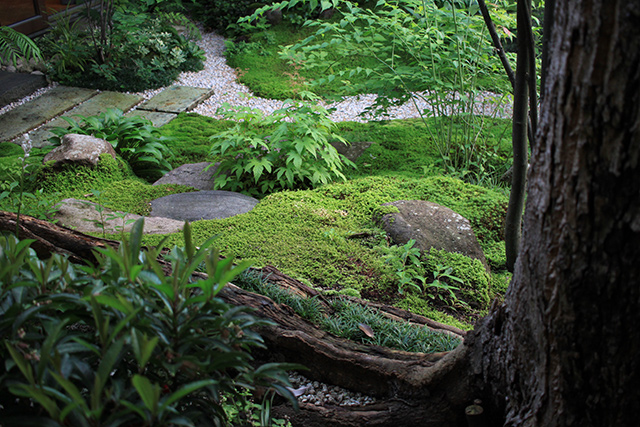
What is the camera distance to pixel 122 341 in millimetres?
1151

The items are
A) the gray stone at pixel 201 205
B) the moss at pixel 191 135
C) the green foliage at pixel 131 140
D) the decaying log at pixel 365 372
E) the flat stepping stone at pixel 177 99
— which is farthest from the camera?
the flat stepping stone at pixel 177 99

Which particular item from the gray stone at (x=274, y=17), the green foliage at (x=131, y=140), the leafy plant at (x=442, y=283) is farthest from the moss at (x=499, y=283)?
the gray stone at (x=274, y=17)

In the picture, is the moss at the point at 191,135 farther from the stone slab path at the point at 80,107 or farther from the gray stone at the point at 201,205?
the gray stone at the point at 201,205

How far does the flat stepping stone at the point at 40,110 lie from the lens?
6637 millimetres

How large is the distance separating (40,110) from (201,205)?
14.2ft

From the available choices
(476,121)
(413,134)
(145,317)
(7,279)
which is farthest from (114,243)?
(413,134)

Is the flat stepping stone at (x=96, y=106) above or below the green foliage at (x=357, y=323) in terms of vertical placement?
above

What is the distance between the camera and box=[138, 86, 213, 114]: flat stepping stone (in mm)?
7625

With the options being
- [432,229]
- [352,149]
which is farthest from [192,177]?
[432,229]

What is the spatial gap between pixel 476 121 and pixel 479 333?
4.36m

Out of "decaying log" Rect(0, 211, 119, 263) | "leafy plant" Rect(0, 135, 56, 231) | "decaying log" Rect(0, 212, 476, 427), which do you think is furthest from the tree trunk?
"leafy plant" Rect(0, 135, 56, 231)

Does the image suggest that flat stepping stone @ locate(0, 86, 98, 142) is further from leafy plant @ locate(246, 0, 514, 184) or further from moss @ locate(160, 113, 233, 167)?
leafy plant @ locate(246, 0, 514, 184)

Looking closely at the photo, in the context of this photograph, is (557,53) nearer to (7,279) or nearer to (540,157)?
(540,157)

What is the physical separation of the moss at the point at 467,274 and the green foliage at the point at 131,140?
3638 millimetres
